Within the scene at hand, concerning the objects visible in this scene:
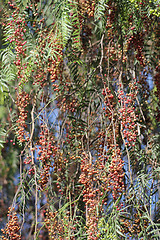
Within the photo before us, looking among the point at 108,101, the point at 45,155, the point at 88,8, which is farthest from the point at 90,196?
the point at 88,8

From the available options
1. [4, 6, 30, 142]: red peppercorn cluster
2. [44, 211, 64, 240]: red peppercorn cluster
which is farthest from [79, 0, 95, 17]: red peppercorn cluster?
[44, 211, 64, 240]: red peppercorn cluster

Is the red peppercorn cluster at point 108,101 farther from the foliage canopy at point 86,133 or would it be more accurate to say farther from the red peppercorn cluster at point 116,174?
the red peppercorn cluster at point 116,174

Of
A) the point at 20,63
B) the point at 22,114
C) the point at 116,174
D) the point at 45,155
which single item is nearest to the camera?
the point at 116,174

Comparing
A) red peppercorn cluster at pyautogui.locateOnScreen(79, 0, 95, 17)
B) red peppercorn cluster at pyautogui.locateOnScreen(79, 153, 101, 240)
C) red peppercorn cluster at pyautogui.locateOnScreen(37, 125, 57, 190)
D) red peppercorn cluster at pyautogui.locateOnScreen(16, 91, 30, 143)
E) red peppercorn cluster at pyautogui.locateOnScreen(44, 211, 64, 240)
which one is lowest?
red peppercorn cluster at pyautogui.locateOnScreen(44, 211, 64, 240)

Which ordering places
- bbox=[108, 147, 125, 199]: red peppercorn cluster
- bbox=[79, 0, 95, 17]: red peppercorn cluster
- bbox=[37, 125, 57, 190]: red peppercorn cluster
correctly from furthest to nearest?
bbox=[79, 0, 95, 17]: red peppercorn cluster < bbox=[37, 125, 57, 190]: red peppercorn cluster < bbox=[108, 147, 125, 199]: red peppercorn cluster

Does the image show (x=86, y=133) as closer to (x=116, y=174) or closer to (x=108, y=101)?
(x=108, y=101)

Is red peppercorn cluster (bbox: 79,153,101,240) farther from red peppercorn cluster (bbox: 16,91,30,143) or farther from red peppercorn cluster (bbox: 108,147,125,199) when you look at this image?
red peppercorn cluster (bbox: 16,91,30,143)

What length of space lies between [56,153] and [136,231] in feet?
1.47

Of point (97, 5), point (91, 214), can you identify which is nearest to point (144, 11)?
point (97, 5)

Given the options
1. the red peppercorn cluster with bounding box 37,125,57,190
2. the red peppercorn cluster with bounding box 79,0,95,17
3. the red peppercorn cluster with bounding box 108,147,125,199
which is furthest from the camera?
the red peppercorn cluster with bounding box 79,0,95,17

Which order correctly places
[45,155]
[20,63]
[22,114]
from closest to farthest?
[45,155]
[22,114]
[20,63]

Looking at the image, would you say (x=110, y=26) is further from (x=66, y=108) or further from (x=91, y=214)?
(x=91, y=214)

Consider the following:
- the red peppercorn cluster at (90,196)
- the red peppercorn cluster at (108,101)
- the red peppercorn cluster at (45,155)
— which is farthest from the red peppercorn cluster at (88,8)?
the red peppercorn cluster at (90,196)

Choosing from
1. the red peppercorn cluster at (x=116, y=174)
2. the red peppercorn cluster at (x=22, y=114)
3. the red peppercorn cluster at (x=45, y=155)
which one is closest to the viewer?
the red peppercorn cluster at (x=116, y=174)
